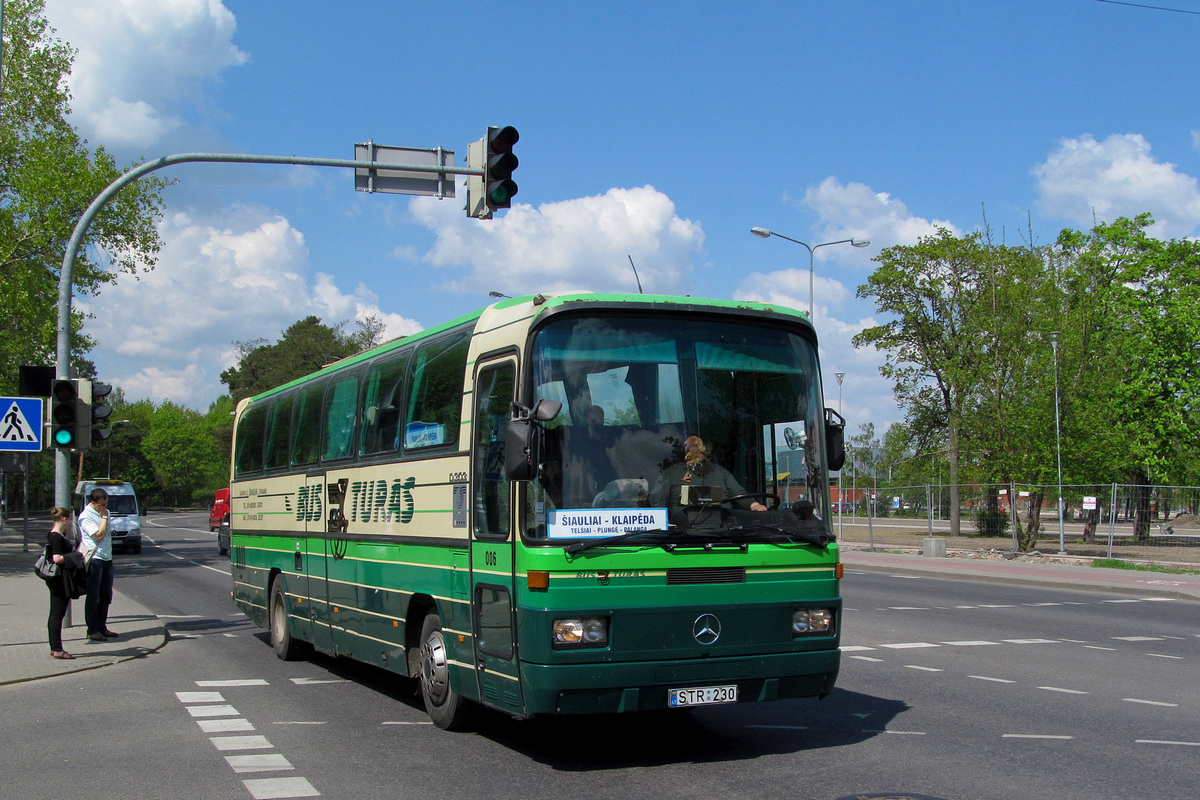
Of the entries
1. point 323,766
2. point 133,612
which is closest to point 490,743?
point 323,766

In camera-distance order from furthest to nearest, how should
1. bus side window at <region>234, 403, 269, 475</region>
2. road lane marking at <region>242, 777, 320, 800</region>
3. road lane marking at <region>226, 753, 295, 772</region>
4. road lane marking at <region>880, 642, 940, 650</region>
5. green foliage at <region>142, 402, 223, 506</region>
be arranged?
green foliage at <region>142, 402, 223, 506</region> → bus side window at <region>234, 403, 269, 475</region> → road lane marking at <region>880, 642, 940, 650</region> → road lane marking at <region>226, 753, 295, 772</region> → road lane marking at <region>242, 777, 320, 800</region>

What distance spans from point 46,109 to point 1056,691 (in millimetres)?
33752

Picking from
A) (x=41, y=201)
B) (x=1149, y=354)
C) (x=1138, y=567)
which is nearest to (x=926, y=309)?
(x=1149, y=354)

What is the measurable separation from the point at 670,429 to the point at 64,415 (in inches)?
389

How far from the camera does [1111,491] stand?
1190 inches

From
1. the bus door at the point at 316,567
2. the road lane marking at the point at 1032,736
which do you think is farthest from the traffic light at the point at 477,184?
the road lane marking at the point at 1032,736

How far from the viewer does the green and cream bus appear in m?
6.70

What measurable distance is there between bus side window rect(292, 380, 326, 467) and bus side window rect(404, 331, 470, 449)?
2.88 m

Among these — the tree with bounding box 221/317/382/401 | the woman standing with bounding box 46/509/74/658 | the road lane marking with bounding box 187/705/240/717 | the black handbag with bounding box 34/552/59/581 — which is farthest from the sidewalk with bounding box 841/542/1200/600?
the tree with bounding box 221/317/382/401

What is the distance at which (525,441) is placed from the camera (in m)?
6.50

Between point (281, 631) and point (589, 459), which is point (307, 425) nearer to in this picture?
point (281, 631)

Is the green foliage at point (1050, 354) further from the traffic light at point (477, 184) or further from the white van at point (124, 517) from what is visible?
the white van at point (124, 517)

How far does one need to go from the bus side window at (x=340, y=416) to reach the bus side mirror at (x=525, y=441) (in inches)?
168

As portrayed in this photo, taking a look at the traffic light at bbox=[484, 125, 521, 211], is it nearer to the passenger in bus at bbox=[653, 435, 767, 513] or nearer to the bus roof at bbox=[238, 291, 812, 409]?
the bus roof at bbox=[238, 291, 812, 409]
